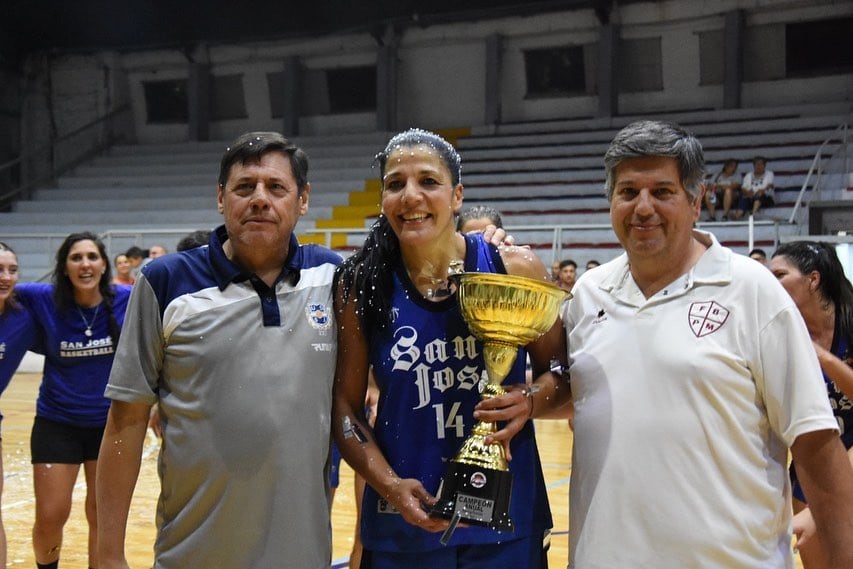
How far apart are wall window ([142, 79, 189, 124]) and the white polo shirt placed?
1995cm

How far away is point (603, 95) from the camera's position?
1684 cm

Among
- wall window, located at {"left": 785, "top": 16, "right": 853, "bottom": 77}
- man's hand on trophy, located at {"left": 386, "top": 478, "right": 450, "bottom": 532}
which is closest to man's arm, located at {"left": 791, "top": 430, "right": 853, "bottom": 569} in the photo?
man's hand on trophy, located at {"left": 386, "top": 478, "right": 450, "bottom": 532}

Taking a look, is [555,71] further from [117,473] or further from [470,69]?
[117,473]

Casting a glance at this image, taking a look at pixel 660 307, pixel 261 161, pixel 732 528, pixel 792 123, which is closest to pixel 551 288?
pixel 660 307

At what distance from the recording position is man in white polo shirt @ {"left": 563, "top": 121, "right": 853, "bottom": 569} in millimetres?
1907

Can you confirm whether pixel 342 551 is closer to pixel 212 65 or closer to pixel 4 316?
pixel 4 316

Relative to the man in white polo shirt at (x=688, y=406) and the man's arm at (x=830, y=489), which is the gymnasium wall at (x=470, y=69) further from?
the man's arm at (x=830, y=489)

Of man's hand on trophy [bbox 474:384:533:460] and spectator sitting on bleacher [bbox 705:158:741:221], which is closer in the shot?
man's hand on trophy [bbox 474:384:533:460]

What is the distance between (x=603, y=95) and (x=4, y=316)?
14.1m

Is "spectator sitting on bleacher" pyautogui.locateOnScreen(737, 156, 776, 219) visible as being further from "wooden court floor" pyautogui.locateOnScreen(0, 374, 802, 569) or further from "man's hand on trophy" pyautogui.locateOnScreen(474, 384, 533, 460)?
"man's hand on trophy" pyautogui.locateOnScreen(474, 384, 533, 460)

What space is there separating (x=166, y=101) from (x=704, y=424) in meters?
20.5

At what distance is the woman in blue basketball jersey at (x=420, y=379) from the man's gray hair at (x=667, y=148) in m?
0.44

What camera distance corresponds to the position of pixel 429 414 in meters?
2.23

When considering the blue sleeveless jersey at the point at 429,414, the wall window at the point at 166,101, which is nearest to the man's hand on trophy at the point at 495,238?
the blue sleeveless jersey at the point at 429,414
